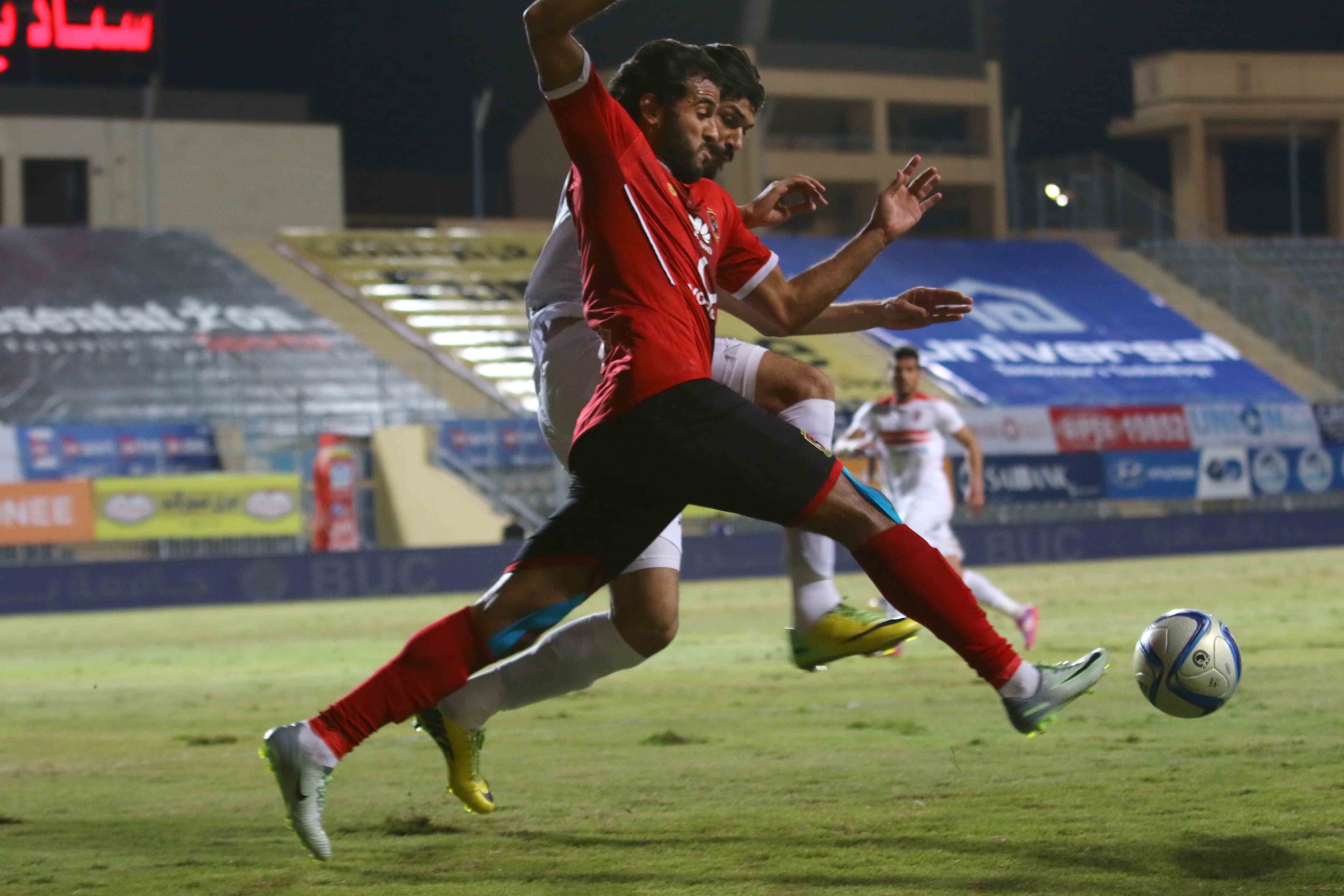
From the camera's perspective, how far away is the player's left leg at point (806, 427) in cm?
488

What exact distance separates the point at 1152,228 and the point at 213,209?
21040 millimetres

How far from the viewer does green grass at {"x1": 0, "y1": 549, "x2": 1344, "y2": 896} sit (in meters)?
4.25

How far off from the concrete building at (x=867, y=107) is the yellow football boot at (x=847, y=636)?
37.0 metres

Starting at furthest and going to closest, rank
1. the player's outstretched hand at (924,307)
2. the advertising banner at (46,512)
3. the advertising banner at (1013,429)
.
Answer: the advertising banner at (1013,429), the advertising banner at (46,512), the player's outstretched hand at (924,307)

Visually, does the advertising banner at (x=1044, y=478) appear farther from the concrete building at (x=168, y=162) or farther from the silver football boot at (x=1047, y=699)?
the silver football boot at (x=1047, y=699)

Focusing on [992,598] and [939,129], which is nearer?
[992,598]

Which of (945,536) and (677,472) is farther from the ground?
(677,472)

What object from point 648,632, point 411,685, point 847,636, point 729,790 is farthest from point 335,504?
point 411,685

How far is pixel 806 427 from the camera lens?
5.01 m

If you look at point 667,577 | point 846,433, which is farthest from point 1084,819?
point 846,433

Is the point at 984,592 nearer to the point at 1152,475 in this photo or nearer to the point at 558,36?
the point at 558,36

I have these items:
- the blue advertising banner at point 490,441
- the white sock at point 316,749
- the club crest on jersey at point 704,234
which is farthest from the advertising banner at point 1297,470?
the white sock at point 316,749

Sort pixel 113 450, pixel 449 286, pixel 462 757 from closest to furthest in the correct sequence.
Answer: pixel 462 757, pixel 113 450, pixel 449 286

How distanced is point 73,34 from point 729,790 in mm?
29845
